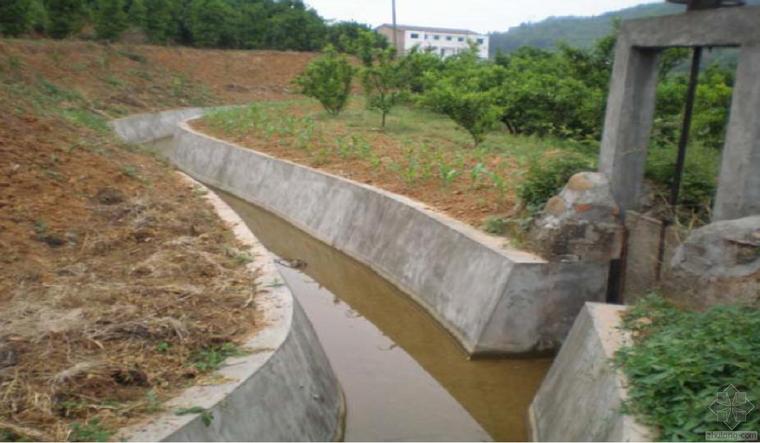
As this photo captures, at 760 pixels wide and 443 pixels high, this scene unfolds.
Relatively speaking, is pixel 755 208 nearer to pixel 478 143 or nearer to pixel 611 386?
pixel 611 386

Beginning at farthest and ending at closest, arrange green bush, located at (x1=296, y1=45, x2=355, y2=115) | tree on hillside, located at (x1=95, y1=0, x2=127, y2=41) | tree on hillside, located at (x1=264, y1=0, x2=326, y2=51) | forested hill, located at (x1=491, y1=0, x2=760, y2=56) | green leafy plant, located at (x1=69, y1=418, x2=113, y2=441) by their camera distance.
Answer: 1. forested hill, located at (x1=491, y1=0, x2=760, y2=56)
2. tree on hillside, located at (x1=264, y1=0, x2=326, y2=51)
3. tree on hillside, located at (x1=95, y1=0, x2=127, y2=41)
4. green bush, located at (x1=296, y1=45, x2=355, y2=115)
5. green leafy plant, located at (x1=69, y1=418, x2=113, y2=441)

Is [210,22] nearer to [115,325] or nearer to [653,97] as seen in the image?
[653,97]

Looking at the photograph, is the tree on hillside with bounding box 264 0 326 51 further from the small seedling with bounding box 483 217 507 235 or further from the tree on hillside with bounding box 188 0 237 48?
the small seedling with bounding box 483 217 507 235

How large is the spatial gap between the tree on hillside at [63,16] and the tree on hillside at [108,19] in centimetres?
85

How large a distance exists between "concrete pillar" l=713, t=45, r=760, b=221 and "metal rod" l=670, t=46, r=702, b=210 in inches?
34.4

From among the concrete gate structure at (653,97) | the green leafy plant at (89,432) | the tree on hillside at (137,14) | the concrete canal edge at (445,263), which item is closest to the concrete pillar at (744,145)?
the concrete gate structure at (653,97)

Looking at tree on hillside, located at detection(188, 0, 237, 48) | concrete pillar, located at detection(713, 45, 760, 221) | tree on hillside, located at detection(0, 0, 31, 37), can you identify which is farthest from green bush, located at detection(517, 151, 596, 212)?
tree on hillside, located at detection(188, 0, 237, 48)

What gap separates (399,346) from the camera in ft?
26.9

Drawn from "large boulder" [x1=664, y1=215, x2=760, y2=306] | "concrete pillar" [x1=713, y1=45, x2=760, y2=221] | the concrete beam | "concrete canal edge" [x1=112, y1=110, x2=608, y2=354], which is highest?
the concrete beam

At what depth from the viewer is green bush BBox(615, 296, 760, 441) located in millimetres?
4059

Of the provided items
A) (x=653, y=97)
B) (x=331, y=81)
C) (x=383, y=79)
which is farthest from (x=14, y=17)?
(x=653, y=97)

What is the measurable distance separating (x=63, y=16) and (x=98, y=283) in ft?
91.3

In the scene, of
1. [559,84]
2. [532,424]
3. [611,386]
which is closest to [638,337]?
[611,386]

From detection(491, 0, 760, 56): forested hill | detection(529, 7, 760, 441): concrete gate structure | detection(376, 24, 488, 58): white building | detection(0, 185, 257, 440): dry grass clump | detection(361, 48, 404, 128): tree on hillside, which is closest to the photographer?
detection(0, 185, 257, 440): dry grass clump
